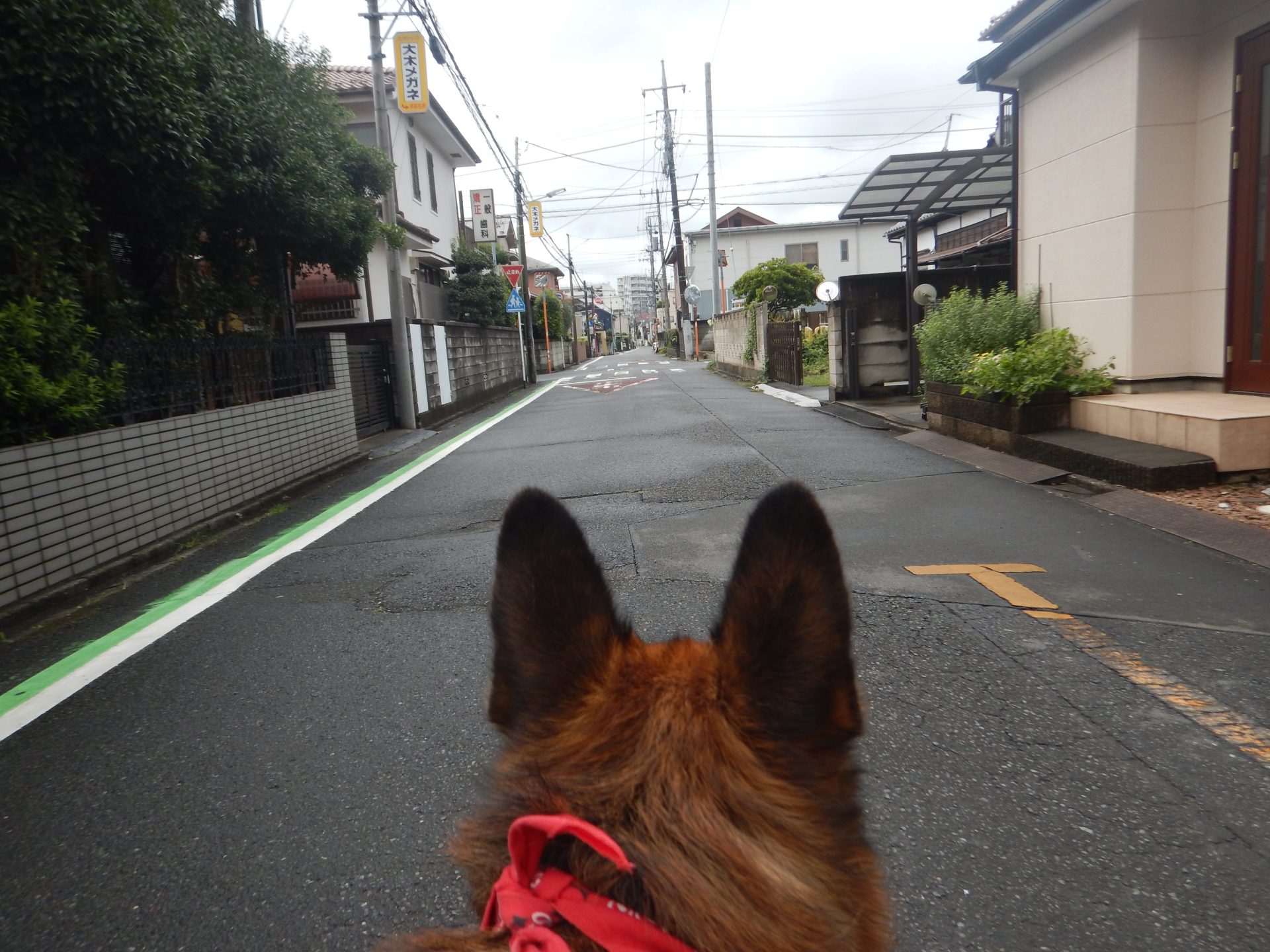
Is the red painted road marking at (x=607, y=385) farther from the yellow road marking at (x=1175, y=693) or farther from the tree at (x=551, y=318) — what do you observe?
the tree at (x=551, y=318)

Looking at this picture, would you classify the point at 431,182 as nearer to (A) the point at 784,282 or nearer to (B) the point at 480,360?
(B) the point at 480,360

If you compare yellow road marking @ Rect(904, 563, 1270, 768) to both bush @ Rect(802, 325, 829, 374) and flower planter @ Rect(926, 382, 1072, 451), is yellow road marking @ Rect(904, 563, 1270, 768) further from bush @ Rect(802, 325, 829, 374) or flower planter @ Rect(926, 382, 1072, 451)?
bush @ Rect(802, 325, 829, 374)

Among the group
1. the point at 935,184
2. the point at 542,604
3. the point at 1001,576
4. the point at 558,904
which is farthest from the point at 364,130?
the point at 558,904

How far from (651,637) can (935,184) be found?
1161cm

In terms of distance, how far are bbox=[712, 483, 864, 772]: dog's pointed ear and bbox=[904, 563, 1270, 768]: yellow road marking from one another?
2362 mm

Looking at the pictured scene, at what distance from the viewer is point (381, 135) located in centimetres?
1328

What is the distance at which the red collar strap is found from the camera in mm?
774

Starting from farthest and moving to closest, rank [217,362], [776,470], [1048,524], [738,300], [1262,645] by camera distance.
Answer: [738,300]
[776,470]
[217,362]
[1048,524]
[1262,645]

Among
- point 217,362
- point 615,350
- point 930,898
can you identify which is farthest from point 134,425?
point 615,350

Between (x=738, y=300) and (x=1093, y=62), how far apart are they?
105 feet

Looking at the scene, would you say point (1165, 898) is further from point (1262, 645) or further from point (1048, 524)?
point (1048, 524)

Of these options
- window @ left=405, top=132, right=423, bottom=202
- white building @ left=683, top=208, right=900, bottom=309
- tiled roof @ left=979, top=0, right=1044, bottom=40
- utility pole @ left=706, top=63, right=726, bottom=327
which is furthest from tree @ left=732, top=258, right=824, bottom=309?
tiled roof @ left=979, top=0, right=1044, bottom=40

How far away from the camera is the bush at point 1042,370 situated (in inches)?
313

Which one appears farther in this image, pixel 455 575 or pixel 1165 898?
pixel 455 575
